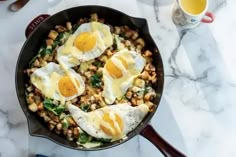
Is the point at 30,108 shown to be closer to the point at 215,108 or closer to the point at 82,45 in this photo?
the point at 82,45

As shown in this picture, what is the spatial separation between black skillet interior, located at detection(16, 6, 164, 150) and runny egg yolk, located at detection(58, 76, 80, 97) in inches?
3.7

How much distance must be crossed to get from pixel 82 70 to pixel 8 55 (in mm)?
219

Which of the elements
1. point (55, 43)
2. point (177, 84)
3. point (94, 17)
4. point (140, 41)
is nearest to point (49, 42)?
point (55, 43)

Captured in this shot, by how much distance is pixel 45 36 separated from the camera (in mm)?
1363

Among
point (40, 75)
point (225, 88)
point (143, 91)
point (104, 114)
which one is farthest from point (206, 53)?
point (40, 75)

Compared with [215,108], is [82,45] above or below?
above

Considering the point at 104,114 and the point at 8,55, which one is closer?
the point at 104,114

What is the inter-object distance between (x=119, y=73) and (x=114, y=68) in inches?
0.7

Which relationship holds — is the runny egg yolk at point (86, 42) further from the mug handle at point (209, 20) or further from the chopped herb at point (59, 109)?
the mug handle at point (209, 20)

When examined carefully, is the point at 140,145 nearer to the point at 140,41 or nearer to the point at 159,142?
the point at 159,142

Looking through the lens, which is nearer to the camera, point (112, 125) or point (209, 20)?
point (112, 125)

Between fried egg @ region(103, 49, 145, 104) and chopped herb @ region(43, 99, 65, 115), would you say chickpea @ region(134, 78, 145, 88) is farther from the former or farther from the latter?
chopped herb @ region(43, 99, 65, 115)

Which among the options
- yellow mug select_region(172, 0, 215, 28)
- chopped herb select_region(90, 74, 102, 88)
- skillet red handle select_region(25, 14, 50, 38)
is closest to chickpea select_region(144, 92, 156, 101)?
chopped herb select_region(90, 74, 102, 88)

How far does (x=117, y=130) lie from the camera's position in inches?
50.0
